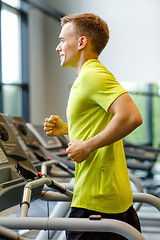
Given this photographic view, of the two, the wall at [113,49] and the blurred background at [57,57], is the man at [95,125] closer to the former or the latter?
the blurred background at [57,57]

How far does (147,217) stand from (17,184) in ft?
9.31

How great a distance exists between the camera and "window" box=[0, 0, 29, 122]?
19.8ft

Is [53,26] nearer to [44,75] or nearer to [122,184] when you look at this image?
[44,75]

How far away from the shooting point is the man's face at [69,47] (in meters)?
1.29

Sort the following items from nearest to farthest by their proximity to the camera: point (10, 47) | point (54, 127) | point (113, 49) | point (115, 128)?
1. point (115, 128)
2. point (54, 127)
3. point (10, 47)
4. point (113, 49)

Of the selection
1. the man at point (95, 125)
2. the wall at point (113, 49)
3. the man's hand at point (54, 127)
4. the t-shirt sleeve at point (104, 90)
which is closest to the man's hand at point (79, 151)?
the man at point (95, 125)

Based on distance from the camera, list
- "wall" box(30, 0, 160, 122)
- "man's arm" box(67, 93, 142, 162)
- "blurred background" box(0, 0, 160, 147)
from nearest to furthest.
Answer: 1. "man's arm" box(67, 93, 142, 162)
2. "blurred background" box(0, 0, 160, 147)
3. "wall" box(30, 0, 160, 122)

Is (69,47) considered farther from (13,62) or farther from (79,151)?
(13,62)

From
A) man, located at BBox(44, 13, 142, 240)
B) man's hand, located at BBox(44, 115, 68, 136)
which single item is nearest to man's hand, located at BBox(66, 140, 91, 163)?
man, located at BBox(44, 13, 142, 240)

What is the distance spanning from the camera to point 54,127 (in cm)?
142

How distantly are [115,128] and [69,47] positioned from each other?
0.36m

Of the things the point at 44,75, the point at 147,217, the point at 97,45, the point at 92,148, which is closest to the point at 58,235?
the point at 92,148

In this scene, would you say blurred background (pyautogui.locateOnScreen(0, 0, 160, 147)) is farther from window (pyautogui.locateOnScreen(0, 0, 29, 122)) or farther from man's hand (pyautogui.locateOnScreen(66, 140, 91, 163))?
man's hand (pyautogui.locateOnScreen(66, 140, 91, 163))

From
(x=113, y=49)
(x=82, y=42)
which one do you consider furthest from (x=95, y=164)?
(x=113, y=49)
